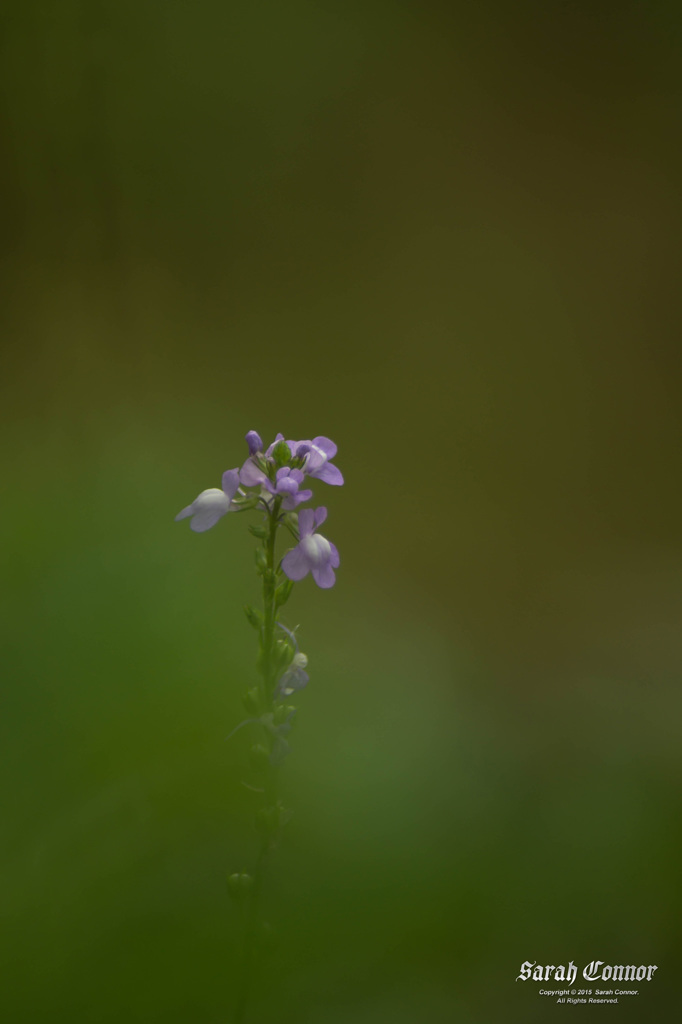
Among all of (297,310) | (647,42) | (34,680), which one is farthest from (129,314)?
(34,680)

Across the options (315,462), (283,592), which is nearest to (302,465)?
(315,462)

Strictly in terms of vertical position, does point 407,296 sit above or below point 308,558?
above

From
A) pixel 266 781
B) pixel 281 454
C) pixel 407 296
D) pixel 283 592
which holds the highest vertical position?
pixel 407 296

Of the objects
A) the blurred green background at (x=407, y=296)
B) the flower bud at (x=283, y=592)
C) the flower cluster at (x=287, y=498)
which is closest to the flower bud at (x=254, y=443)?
the flower cluster at (x=287, y=498)

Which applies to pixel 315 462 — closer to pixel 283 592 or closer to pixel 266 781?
pixel 283 592

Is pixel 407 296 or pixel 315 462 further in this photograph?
pixel 407 296

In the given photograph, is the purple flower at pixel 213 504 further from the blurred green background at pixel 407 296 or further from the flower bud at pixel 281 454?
the blurred green background at pixel 407 296

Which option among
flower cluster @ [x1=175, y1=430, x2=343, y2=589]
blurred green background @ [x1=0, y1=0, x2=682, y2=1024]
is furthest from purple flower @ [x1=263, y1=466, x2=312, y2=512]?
blurred green background @ [x1=0, y1=0, x2=682, y2=1024]

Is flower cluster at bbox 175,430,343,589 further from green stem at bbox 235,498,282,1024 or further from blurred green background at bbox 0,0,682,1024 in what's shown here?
blurred green background at bbox 0,0,682,1024
